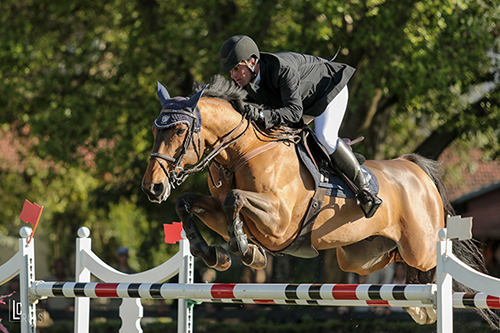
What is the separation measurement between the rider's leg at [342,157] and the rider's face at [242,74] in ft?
1.78

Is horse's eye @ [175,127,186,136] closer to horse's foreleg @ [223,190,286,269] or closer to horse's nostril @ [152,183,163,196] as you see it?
horse's nostril @ [152,183,163,196]

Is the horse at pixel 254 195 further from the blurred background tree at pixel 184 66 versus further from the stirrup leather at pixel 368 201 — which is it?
the blurred background tree at pixel 184 66

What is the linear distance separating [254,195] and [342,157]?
728mm

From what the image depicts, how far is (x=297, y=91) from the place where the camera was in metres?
3.56

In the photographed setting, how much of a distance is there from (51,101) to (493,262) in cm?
745

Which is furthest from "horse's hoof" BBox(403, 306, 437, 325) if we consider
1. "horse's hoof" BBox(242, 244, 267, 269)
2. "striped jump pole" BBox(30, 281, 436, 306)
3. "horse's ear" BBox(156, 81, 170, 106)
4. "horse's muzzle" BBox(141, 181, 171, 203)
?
"horse's ear" BBox(156, 81, 170, 106)

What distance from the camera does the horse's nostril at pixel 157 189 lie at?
3.21 metres

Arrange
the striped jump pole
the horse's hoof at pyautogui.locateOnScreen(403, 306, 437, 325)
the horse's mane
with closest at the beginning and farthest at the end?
1. the striped jump pole
2. the horse's mane
3. the horse's hoof at pyautogui.locateOnScreen(403, 306, 437, 325)

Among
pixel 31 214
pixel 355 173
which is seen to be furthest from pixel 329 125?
pixel 31 214

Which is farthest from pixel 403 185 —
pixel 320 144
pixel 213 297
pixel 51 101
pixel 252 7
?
pixel 51 101

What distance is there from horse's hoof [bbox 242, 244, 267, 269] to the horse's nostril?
0.70 meters

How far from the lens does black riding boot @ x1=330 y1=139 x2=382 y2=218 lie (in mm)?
3828

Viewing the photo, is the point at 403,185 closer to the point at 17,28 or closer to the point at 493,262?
the point at 493,262

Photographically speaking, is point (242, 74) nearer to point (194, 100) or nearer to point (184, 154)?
point (194, 100)
